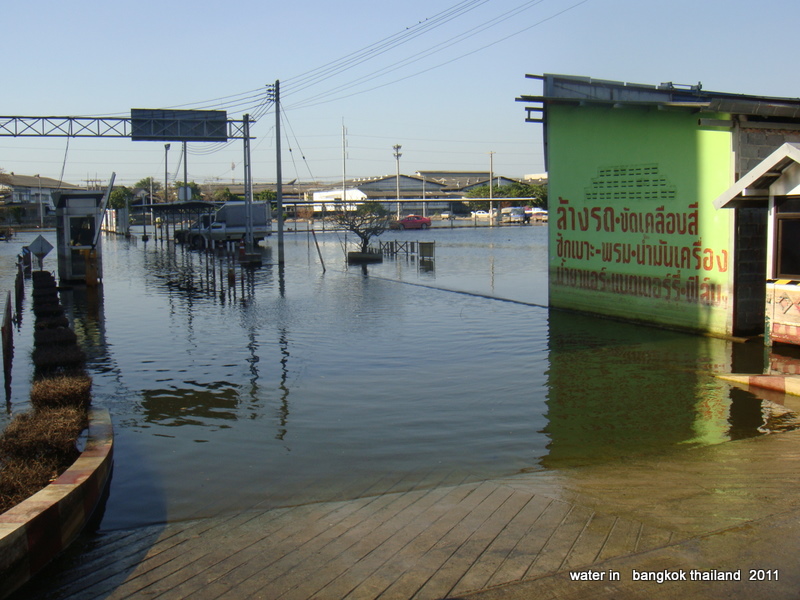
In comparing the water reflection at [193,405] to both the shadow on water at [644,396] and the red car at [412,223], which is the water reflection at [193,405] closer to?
the shadow on water at [644,396]

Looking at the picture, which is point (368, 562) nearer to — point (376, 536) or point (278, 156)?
point (376, 536)

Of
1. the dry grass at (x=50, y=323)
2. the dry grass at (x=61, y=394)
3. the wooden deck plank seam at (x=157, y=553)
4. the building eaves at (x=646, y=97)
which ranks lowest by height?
the wooden deck plank seam at (x=157, y=553)

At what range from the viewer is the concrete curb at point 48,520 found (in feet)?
15.0

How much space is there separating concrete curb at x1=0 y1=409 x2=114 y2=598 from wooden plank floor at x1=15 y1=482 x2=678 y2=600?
0.17m

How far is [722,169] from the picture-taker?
1399 cm

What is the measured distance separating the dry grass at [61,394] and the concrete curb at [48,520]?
4.47ft

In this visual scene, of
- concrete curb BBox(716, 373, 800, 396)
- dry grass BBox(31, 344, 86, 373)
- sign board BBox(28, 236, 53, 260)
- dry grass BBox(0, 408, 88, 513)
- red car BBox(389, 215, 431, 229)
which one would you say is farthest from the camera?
red car BBox(389, 215, 431, 229)

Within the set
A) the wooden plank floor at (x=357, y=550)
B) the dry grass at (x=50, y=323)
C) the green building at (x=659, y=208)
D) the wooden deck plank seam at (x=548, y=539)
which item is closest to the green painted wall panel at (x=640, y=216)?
the green building at (x=659, y=208)

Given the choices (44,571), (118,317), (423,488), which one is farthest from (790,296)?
(118,317)

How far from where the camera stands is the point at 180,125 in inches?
1577

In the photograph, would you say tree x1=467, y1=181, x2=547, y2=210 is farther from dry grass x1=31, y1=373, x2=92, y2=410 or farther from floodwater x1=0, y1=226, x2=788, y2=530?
dry grass x1=31, y1=373, x2=92, y2=410

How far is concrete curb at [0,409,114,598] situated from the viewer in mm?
4559

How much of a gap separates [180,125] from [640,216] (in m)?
29.8

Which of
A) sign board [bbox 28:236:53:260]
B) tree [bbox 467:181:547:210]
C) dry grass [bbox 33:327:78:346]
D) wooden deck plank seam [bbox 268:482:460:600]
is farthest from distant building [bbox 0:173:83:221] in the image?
wooden deck plank seam [bbox 268:482:460:600]
